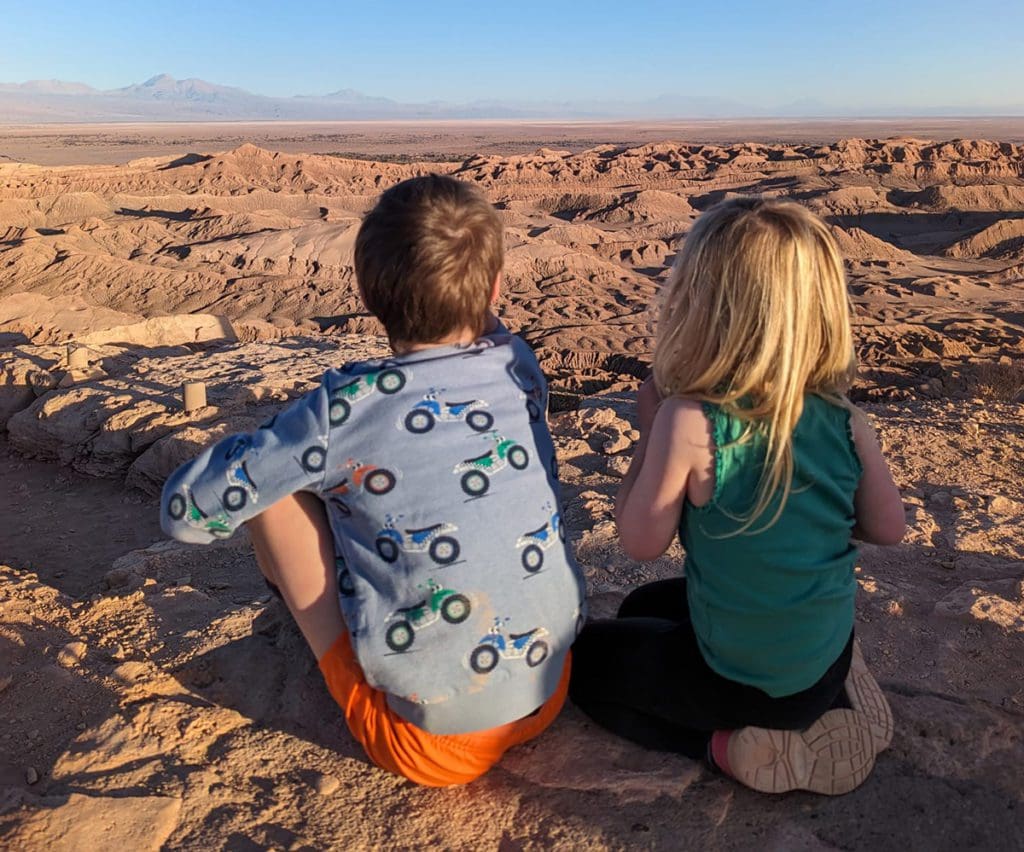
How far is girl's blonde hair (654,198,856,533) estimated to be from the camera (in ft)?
4.78

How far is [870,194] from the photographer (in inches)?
802

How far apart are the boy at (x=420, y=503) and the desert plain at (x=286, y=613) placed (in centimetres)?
28

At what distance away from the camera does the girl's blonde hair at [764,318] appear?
146cm

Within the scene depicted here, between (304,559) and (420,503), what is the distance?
0.27m

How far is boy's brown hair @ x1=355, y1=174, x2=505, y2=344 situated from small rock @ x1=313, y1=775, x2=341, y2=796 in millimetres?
916

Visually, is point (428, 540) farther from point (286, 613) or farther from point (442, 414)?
point (286, 613)

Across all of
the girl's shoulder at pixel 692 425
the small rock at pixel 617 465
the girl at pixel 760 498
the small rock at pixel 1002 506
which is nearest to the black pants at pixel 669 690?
the girl at pixel 760 498

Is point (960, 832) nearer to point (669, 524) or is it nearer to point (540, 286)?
point (669, 524)

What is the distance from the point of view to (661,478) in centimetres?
152

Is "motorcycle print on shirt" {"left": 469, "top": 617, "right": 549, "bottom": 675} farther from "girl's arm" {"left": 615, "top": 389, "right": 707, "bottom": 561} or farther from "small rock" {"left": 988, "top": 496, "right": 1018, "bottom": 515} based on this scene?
"small rock" {"left": 988, "top": 496, "right": 1018, "bottom": 515}

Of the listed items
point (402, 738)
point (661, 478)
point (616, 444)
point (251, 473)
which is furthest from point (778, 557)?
point (616, 444)

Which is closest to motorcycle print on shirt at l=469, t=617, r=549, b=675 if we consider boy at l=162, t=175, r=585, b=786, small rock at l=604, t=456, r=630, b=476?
boy at l=162, t=175, r=585, b=786

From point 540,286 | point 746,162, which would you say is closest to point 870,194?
point 746,162

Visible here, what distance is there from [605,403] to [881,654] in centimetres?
427
